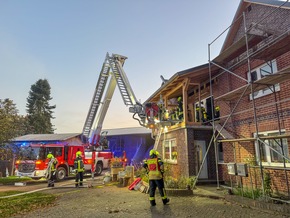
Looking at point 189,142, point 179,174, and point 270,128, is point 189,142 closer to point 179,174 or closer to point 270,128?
point 179,174

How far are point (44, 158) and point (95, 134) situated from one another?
385 centimetres

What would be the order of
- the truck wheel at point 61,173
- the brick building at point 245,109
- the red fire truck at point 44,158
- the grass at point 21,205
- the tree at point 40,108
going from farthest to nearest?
the tree at point 40,108
the truck wheel at point 61,173
the red fire truck at point 44,158
the brick building at point 245,109
the grass at point 21,205

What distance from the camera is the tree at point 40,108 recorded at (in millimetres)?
39875

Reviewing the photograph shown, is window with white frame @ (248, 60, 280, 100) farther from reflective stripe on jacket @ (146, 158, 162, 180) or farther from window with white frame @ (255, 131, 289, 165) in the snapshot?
reflective stripe on jacket @ (146, 158, 162, 180)

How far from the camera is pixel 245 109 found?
9484 millimetres

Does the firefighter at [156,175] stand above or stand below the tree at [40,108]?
below

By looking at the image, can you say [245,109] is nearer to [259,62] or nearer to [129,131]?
[259,62]

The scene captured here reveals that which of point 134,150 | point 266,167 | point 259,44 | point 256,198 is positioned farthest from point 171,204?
point 134,150

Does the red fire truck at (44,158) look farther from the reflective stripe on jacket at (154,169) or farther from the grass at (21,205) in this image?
the reflective stripe on jacket at (154,169)

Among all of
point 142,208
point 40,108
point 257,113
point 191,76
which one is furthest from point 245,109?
point 40,108

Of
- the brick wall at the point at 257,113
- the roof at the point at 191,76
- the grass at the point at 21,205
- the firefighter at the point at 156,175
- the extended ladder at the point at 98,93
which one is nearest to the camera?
the grass at the point at 21,205

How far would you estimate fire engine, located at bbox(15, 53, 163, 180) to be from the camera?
13367 mm

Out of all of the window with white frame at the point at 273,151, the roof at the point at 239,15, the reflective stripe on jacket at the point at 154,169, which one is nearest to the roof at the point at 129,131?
the roof at the point at 239,15

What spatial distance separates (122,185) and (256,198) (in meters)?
6.63
